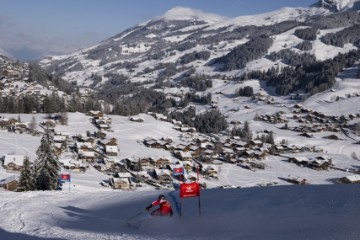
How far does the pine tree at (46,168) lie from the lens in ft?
111

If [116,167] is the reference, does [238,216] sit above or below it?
above

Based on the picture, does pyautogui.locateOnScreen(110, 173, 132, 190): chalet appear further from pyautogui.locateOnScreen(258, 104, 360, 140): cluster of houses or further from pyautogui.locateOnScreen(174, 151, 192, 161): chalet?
pyautogui.locateOnScreen(258, 104, 360, 140): cluster of houses

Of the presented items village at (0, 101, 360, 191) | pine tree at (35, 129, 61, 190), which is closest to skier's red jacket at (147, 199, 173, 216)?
pine tree at (35, 129, 61, 190)

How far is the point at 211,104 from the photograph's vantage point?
19100 cm

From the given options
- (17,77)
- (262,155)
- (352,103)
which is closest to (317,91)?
(352,103)

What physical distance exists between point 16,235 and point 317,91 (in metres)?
190

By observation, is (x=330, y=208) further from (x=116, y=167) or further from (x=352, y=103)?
(x=352, y=103)

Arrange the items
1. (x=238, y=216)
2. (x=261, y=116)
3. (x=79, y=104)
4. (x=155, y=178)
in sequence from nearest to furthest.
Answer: (x=238, y=216), (x=155, y=178), (x=79, y=104), (x=261, y=116)

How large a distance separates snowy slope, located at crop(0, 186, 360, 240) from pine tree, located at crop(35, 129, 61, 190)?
1348 cm

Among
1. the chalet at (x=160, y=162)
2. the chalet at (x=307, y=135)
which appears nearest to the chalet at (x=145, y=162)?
the chalet at (x=160, y=162)

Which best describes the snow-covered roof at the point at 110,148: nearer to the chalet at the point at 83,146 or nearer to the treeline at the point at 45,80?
the chalet at the point at 83,146

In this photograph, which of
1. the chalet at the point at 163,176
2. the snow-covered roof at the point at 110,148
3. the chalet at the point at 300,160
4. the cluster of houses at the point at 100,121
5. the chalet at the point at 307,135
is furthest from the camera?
the chalet at the point at 307,135

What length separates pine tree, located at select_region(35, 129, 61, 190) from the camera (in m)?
33.8

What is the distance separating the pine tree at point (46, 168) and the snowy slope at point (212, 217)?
44.2ft
